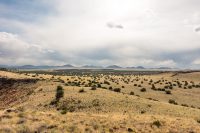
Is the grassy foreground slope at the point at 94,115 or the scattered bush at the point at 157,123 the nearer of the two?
the grassy foreground slope at the point at 94,115

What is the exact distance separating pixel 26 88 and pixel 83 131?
37349 millimetres

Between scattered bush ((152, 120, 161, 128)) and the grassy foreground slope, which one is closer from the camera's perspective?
the grassy foreground slope

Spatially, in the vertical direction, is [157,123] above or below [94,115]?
below

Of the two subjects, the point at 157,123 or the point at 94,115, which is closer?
the point at 157,123

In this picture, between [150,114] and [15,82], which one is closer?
[150,114]

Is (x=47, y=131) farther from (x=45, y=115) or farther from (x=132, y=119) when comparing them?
(x=132, y=119)

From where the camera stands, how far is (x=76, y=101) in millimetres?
45312

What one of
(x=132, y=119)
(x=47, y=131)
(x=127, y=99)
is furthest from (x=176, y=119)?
(x=47, y=131)

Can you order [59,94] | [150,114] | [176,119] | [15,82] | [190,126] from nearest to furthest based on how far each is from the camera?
[190,126] → [176,119] → [150,114] → [59,94] → [15,82]

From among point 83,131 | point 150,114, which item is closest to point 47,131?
point 83,131

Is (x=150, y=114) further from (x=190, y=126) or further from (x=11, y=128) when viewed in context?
(x=11, y=128)

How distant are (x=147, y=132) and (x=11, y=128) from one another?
14.4m

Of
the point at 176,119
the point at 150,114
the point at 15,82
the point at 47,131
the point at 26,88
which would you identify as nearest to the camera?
the point at 47,131

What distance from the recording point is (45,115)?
3675 centimetres
